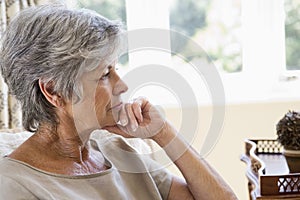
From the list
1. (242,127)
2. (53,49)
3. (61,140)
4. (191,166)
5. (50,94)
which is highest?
(53,49)

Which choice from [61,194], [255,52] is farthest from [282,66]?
[61,194]

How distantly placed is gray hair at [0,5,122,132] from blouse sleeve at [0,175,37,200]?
0.18 m

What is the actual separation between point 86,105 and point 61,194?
22 cm

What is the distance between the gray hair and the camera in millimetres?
1245

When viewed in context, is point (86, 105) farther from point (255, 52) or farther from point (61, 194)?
point (255, 52)

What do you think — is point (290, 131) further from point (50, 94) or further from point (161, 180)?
point (50, 94)

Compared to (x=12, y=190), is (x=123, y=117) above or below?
above

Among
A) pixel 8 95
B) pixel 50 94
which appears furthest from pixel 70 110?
pixel 8 95

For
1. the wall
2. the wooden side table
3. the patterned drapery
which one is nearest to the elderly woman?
the wooden side table

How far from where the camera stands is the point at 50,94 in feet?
4.26

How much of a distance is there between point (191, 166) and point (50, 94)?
17.2 inches

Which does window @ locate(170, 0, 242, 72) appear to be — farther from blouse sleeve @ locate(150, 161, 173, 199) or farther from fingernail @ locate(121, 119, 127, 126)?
fingernail @ locate(121, 119, 127, 126)

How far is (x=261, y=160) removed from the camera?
195 cm

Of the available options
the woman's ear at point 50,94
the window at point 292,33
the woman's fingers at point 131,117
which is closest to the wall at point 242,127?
the window at point 292,33
